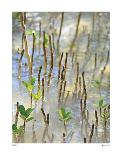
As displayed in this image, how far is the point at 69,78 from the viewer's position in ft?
43.4

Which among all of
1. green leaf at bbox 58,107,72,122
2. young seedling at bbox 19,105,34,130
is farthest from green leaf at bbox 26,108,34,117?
green leaf at bbox 58,107,72,122

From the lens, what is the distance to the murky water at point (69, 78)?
43.4 feet

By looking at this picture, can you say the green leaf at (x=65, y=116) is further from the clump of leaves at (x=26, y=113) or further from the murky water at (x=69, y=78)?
the clump of leaves at (x=26, y=113)

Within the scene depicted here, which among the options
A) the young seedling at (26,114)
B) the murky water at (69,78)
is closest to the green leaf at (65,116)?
the murky water at (69,78)

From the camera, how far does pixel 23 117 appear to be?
13.2 meters

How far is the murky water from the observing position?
43.4 feet

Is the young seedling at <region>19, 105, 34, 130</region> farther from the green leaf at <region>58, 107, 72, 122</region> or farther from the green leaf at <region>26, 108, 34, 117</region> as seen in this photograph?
the green leaf at <region>58, 107, 72, 122</region>

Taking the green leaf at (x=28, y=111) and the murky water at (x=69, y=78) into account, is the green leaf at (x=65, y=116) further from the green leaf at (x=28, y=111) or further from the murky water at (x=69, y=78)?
the green leaf at (x=28, y=111)

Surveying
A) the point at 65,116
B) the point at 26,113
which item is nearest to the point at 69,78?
the point at 65,116

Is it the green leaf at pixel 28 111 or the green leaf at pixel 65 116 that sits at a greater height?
the green leaf at pixel 28 111

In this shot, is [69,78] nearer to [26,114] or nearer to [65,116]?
[65,116]
